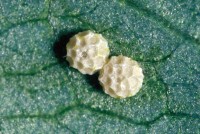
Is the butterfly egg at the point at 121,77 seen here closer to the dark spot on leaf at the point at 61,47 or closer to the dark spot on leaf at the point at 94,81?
the dark spot on leaf at the point at 94,81

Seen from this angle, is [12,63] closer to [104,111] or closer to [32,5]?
[32,5]

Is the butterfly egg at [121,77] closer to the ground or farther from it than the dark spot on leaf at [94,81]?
farther from it

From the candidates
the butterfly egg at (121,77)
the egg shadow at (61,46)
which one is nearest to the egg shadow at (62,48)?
the egg shadow at (61,46)

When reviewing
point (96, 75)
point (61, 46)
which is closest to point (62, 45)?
point (61, 46)

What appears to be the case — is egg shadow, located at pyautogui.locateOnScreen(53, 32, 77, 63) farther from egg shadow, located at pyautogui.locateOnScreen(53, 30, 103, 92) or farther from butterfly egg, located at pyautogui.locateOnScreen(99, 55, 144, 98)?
butterfly egg, located at pyautogui.locateOnScreen(99, 55, 144, 98)

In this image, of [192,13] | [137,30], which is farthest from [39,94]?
[192,13]

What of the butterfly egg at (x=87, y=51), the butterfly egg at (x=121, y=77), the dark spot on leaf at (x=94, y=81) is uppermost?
the butterfly egg at (x=87, y=51)

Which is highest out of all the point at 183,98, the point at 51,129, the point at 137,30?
the point at 137,30
